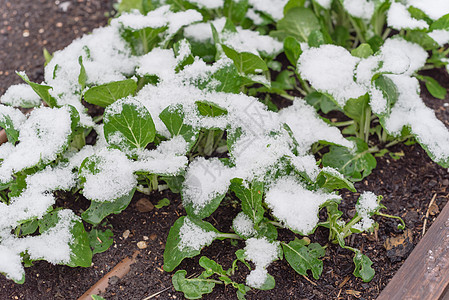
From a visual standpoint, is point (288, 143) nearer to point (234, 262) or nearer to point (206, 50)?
point (234, 262)

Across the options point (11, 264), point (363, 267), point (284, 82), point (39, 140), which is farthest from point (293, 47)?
point (11, 264)

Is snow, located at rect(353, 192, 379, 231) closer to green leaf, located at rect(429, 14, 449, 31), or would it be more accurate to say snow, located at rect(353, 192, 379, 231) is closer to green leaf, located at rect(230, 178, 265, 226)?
green leaf, located at rect(230, 178, 265, 226)

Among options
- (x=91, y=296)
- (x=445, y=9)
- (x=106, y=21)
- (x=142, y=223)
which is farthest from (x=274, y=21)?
(x=91, y=296)

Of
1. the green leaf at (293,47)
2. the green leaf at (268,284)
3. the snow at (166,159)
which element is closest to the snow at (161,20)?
the green leaf at (293,47)

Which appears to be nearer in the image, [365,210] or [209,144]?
[365,210]

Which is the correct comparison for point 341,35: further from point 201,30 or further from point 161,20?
point 161,20

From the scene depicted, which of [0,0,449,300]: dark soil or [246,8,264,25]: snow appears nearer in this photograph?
[0,0,449,300]: dark soil

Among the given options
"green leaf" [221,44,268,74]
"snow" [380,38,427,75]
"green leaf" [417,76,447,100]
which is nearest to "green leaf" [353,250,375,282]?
"snow" [380,38,427,75]
